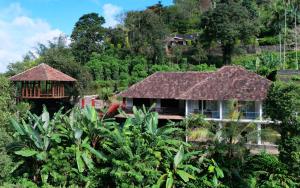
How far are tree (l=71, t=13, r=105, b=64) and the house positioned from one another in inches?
942

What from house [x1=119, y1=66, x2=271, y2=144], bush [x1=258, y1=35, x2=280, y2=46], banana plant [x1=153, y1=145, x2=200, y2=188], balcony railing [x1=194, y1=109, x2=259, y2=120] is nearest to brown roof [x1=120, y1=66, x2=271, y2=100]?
house [x1=119, y1=66, x2=271, y2=144]

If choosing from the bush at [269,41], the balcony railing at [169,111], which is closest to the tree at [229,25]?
the bush at [269,41]

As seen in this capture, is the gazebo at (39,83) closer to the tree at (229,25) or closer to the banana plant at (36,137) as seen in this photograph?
the banana plant at (36,137)

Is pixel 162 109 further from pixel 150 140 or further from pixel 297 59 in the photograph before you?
pixel 297 59

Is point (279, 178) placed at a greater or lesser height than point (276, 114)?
lesser

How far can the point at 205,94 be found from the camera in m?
29.8

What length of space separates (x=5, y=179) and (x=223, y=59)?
3800 cm

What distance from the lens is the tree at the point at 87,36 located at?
55.9m

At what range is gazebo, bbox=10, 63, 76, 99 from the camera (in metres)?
34.2

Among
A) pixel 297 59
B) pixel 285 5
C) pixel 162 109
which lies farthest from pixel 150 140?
pixel 285 5

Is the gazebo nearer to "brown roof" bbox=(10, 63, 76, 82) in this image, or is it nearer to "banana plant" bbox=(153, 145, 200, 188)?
"brown roof" bbox=(10, 63, 76, 82)

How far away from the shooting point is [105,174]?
19703 mm

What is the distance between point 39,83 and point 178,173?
814 inches

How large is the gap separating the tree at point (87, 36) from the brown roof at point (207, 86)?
2393 centimetres
